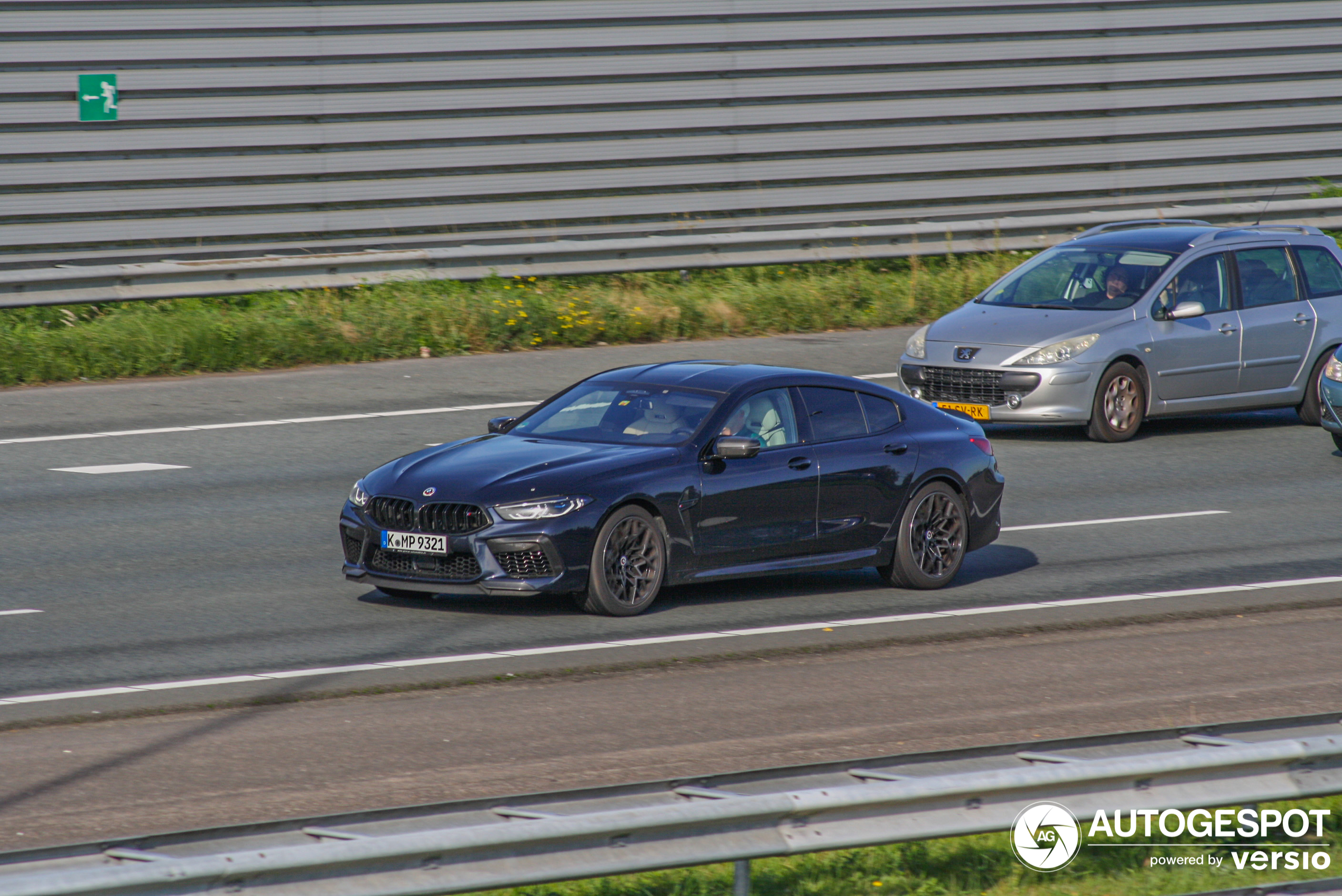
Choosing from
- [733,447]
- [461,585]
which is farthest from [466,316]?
[461,585]

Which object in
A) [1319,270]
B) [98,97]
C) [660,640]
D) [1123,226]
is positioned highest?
[98,97]

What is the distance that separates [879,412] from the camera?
39.0 feet

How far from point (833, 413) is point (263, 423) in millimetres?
6647

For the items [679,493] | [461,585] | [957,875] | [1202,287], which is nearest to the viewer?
[957,875]

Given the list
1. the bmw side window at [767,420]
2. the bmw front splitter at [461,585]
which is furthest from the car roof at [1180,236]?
the bmw front splitter at [461,585]

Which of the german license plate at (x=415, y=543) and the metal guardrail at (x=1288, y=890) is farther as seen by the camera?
the german license plate at (x=415, y=543)

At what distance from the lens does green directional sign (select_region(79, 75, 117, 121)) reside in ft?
69.2

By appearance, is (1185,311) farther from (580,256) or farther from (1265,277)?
(580,256)

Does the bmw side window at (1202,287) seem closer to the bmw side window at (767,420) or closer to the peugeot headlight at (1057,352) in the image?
the peugeot headlight at (1057,352)

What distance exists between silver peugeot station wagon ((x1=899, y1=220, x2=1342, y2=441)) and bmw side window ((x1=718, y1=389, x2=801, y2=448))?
5.51 meters

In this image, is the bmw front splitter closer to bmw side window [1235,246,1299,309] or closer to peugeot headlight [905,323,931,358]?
peugeot headlight [905,323,931,358]

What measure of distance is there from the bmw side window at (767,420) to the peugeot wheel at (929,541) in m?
0.92

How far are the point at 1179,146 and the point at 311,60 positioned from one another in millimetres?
12895

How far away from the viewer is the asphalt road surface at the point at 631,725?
7242mm
